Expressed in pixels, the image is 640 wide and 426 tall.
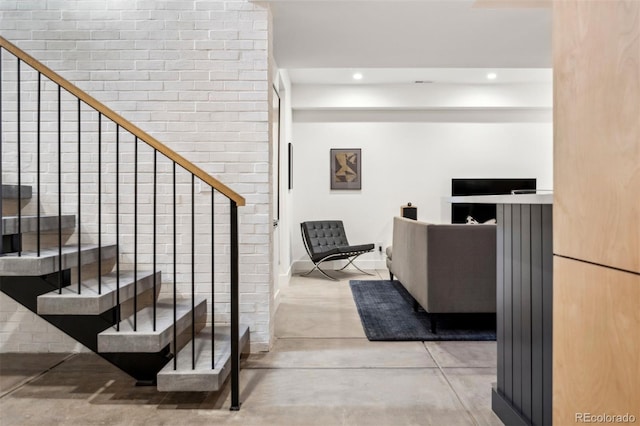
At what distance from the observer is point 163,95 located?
2.93 metres

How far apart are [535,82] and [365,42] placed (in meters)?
4.10

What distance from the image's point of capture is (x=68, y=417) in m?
2.09

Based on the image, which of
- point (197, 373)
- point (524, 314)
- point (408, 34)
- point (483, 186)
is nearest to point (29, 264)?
point (197, 373)

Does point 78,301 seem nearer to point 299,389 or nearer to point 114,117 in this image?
point 114,117

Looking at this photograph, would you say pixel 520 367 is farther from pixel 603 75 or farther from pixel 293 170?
pixel 293 170

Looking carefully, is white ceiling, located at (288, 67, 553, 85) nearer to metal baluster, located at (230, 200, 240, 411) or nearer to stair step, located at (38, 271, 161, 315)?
metal baluster, located at (230, 200, 240, 411)

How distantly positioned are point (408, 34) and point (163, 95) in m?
1.98

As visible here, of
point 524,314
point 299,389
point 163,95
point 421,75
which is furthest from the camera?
point 421,75

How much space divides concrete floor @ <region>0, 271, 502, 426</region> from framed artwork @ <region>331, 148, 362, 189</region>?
3.69m

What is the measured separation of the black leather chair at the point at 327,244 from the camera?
5.89m

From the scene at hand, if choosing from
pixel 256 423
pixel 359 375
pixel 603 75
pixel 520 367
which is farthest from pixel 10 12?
pixel 520 367

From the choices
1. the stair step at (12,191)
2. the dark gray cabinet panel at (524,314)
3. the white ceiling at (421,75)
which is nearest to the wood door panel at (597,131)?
the dark gray cabinet panel at (524,314)

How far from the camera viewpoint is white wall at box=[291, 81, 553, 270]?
6.72 m
